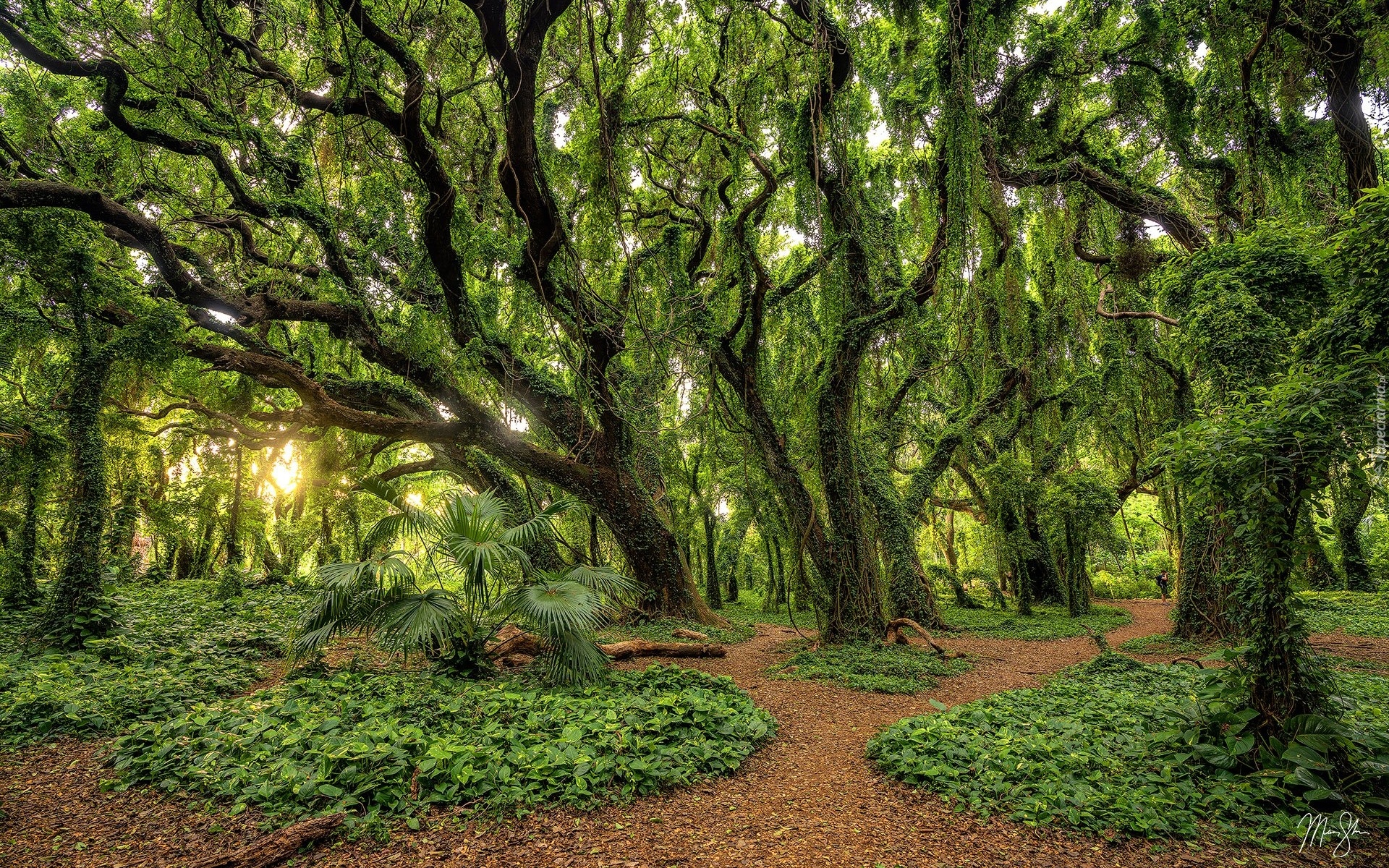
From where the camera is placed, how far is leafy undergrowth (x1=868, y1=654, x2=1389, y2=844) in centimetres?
285

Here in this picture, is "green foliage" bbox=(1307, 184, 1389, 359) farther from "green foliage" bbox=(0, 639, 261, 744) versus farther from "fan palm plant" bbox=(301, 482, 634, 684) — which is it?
"green foliage" bbox=(0, 639, 261, 744)

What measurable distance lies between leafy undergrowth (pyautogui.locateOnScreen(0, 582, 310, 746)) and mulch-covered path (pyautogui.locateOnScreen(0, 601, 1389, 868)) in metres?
0.38

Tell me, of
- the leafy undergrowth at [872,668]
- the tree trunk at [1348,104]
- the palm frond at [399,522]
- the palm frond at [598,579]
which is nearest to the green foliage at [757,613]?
the leafy undergrowth at [872,668]

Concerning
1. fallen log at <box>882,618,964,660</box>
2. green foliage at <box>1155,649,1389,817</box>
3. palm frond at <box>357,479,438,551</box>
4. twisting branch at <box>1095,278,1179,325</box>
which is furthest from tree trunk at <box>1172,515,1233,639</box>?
palm frond at <box>357,479,438,551</box>

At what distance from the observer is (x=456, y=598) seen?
570 centimetres

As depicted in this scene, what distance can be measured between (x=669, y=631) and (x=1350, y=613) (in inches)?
473

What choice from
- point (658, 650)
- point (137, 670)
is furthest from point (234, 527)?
point (658, 650)

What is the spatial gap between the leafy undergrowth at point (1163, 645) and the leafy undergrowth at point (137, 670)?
1132 cm

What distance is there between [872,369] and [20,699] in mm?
10637

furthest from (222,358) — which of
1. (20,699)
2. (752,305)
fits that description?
(752,305)

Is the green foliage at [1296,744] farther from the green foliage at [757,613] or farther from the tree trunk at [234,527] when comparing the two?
the tree trunk at [234,527]

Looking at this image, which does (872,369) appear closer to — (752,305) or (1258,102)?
(752,305)

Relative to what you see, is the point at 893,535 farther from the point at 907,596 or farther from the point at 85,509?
the point at 85,509

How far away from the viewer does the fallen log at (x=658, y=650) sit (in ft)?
24.0
